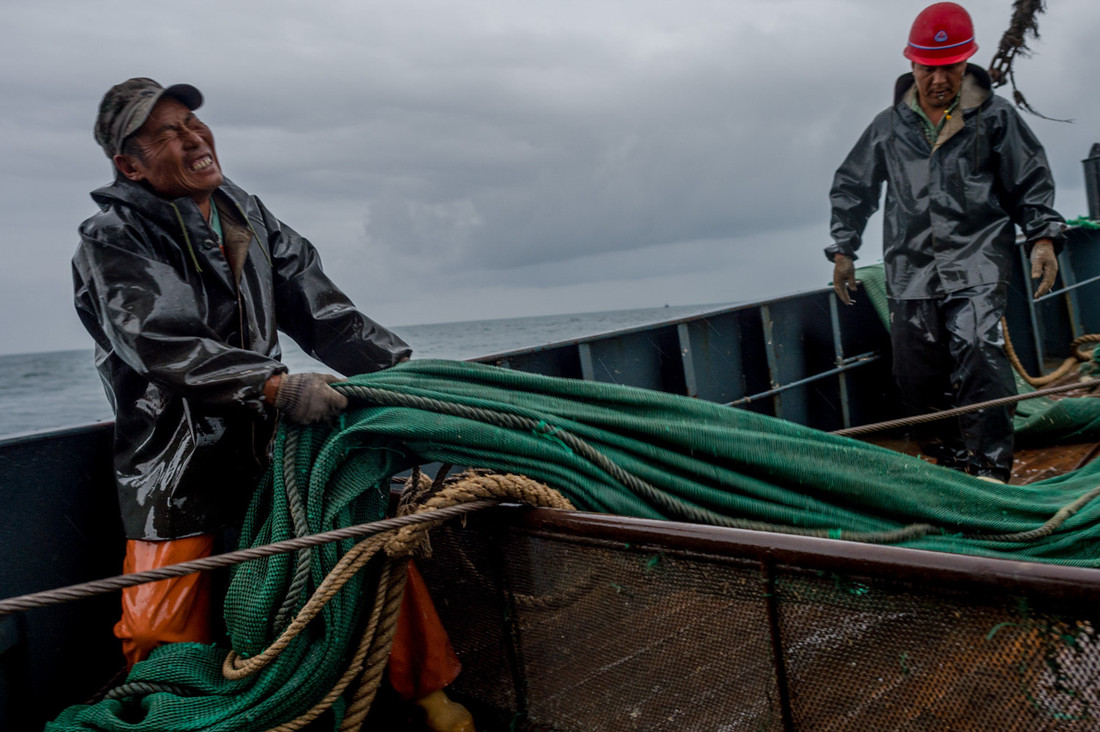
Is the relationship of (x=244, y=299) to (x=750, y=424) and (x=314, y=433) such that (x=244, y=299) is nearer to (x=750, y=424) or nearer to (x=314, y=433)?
(x=314, y=433)

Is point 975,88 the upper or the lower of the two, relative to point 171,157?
upper

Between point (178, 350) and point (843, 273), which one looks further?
point (843, 273)

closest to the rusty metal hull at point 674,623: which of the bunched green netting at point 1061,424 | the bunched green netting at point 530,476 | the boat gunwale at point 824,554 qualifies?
the boat gunwale at point 824,554

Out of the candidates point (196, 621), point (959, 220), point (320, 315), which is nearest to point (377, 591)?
point (196, 621)

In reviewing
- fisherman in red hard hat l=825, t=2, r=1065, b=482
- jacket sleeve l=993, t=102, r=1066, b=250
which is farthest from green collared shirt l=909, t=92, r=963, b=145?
jacket sleeve l=993, t=102, r=1066, b=250

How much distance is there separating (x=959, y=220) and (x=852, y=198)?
649 millimetres

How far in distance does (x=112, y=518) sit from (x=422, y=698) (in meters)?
1.17

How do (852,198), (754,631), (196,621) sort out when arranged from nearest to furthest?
(754,631) < (196,621) < (852,198)

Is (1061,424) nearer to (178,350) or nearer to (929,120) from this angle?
(929,120)

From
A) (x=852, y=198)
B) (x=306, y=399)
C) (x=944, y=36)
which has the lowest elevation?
(x=306, y=399)

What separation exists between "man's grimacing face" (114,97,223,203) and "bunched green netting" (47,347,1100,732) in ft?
2.41

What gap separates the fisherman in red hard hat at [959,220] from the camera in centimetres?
397

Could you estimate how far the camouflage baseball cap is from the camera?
2.16 metres

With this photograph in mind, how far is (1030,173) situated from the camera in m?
4.00
